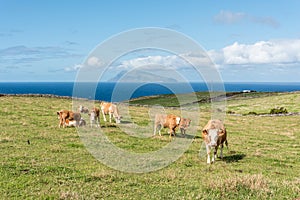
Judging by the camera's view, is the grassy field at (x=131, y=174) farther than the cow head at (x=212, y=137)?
No

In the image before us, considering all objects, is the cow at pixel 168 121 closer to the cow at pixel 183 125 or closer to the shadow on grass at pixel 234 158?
the cow at pixel 183 125

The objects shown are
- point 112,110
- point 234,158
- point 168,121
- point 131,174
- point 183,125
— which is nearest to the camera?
point 131,174

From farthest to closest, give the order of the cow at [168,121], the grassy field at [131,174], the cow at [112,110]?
1. the cow at [112,110]
2. the cow at [168,121]
3. the grassy field at [131,174]

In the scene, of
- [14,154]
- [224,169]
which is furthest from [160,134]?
[14,154]

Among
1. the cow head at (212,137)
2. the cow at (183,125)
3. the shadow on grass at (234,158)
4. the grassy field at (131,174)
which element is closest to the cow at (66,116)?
the grassy field at (131,174)

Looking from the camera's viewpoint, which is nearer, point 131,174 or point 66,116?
point 131,174

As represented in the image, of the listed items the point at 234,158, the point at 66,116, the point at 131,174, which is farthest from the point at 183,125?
the point at 131,174

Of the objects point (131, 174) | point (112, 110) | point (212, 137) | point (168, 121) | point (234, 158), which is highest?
point (112, 110)

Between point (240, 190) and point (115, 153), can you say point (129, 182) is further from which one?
point (115, 153)

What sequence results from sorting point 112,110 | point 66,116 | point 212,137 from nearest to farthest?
point 212,137 < point 66,116 < point 112,110

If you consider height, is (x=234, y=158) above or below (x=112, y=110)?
below

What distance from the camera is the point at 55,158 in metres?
15.3

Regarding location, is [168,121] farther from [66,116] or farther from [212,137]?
[66,116]

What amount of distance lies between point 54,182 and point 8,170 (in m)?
2.51
